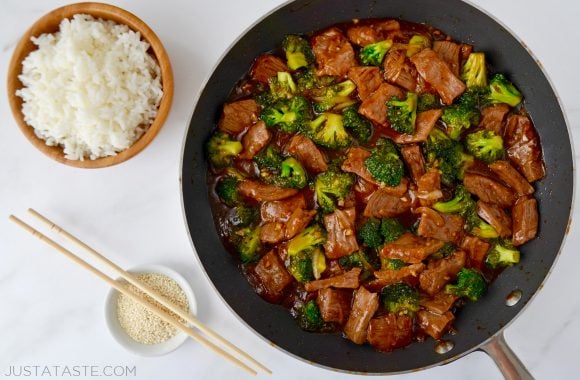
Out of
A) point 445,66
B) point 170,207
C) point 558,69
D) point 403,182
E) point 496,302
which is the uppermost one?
point 558,69

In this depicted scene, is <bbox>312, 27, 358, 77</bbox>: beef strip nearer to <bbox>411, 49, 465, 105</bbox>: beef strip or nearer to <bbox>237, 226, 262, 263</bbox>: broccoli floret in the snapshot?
<bbox>411, 49, 465, 105</bbox>: beef strip

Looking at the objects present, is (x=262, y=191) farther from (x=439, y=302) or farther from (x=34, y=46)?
(x=34, y=46)

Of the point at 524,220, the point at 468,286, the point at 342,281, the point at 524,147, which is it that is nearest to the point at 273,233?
the point at 342,281

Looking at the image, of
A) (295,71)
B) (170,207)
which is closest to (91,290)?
(170,207)

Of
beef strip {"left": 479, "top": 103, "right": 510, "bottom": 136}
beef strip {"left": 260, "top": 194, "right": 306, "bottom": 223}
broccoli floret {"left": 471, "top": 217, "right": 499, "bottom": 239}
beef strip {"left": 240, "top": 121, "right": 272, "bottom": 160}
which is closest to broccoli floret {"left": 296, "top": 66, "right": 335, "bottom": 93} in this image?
beef strip {"left": 240, "top": 121, "right": 272, "bottom": 160}

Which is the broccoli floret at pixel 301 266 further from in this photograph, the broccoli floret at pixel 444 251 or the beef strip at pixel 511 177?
the beef strip at pixel 511 177

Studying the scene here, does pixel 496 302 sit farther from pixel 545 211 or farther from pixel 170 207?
pixel 170 207
